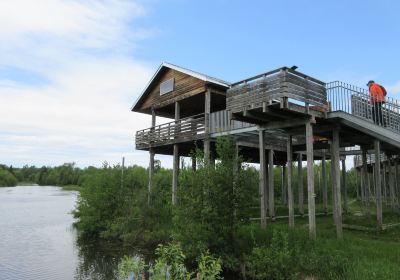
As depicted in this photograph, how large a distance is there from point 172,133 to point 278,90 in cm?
990

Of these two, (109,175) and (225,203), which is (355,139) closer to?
(225,203)

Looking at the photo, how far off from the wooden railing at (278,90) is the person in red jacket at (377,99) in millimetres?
2215

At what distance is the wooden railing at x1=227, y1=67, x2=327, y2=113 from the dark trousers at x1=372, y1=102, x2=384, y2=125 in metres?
2.36

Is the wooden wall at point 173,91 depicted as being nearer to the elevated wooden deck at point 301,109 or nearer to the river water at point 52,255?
the elevated wooden deck at point 301,109

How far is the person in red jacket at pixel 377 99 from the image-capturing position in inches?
571

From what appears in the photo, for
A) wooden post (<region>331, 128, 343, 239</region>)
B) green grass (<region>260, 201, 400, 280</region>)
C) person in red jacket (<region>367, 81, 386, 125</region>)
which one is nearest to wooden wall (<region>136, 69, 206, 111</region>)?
wooden post (<region>331, 128, 343, 239</region>)

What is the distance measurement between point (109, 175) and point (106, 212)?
2440 millimetres

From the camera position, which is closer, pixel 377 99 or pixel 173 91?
pixel 377 99

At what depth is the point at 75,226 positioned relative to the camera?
90.4 feet

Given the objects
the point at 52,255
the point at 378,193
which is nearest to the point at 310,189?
the point at 378,193

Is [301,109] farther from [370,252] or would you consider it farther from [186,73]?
[186,73]

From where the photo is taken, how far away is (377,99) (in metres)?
14.5

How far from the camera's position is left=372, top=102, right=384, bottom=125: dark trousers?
14.5 metres

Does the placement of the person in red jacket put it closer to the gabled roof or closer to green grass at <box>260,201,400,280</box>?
green grass at <box>260,201,400,280</box>
